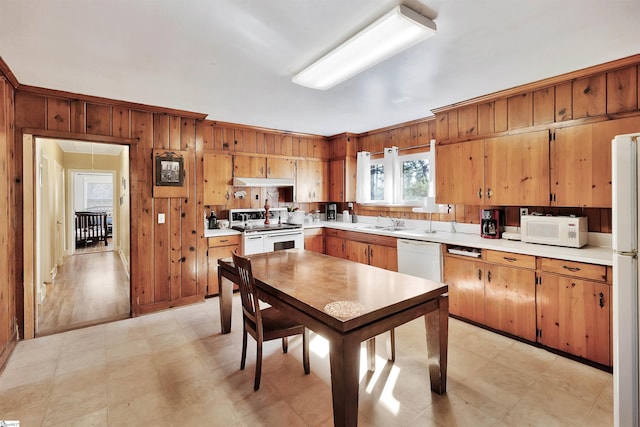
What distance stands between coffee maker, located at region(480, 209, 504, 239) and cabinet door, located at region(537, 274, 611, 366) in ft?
2.65

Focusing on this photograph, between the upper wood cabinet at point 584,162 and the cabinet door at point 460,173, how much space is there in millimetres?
711

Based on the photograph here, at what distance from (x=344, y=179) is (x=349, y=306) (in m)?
3.94

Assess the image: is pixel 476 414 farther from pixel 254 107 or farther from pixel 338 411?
pixel 254 107

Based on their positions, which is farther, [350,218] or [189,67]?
[350,218]

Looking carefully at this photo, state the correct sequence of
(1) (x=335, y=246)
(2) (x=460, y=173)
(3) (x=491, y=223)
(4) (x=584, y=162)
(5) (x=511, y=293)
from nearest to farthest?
(4) (x=584, y=162) < (5) (x=511, y=293) < (3) (x=491, y=223) < (2) (x=460, y=173) < (1) (x=335, y=246)

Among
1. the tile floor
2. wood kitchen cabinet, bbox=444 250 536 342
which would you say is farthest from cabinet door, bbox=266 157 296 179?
wood kitchen cabinet, bbox=444 250 536 342

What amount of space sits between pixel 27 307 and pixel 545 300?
4999 millimetres

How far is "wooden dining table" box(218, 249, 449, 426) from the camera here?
1.55 meters

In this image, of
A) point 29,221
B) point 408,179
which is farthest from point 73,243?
point 408,179

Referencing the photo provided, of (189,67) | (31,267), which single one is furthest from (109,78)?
(31,267)

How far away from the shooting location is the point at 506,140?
3.25 m

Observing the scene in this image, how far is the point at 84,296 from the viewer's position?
438 centimetres

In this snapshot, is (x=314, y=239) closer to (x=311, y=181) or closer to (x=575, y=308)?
(x=311, y=181)

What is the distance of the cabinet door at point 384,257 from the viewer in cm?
418
